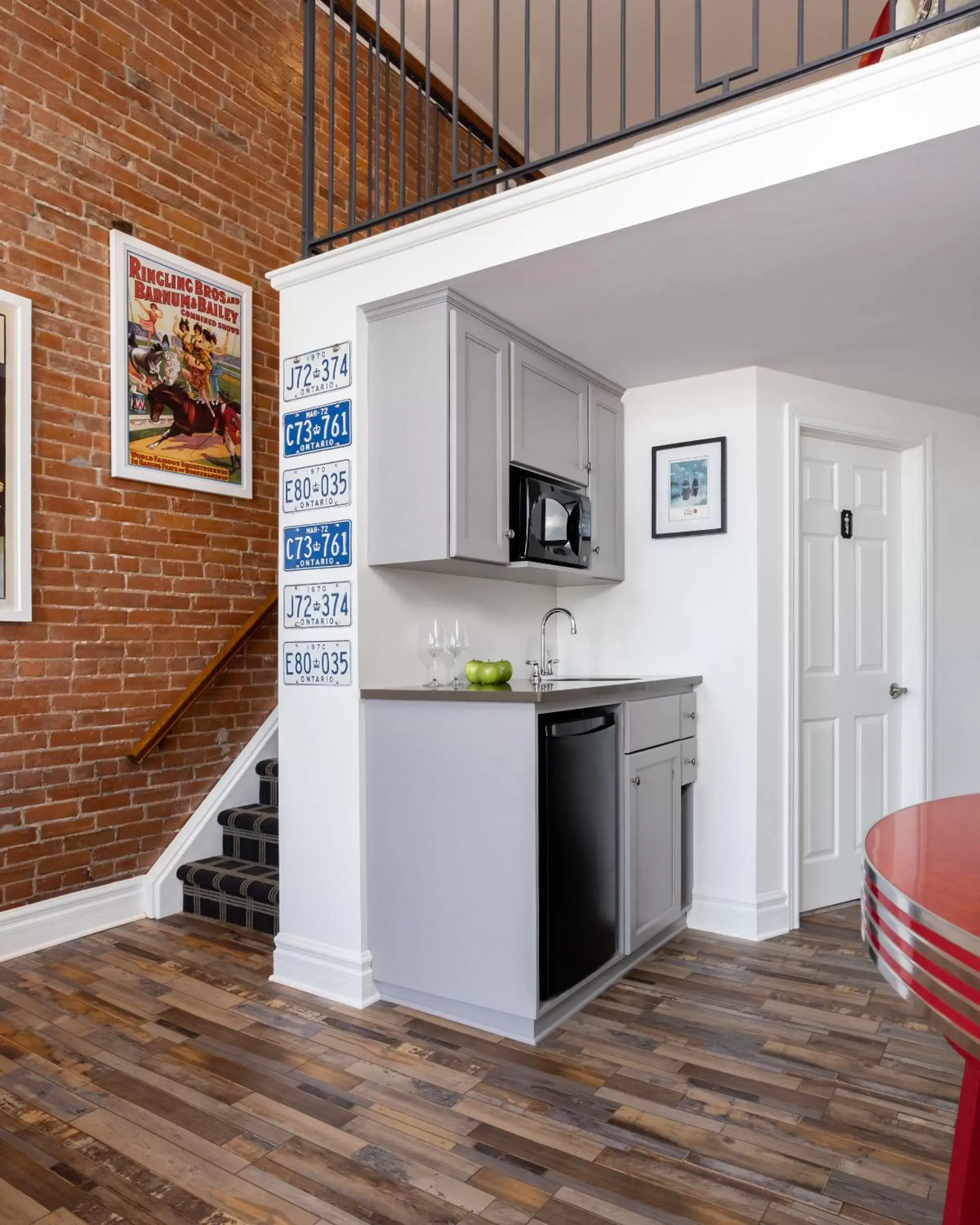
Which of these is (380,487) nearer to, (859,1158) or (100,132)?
(100,132)

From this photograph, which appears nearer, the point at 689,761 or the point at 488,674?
the point at 488,674

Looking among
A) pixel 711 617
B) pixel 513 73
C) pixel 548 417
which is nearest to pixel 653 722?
pixel 711 617

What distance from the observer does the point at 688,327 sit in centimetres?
315

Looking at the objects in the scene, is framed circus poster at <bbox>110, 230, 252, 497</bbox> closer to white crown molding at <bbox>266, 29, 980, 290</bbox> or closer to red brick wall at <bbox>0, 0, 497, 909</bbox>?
red brick wall at <bbox>0, 0, 497, 909</bbox>

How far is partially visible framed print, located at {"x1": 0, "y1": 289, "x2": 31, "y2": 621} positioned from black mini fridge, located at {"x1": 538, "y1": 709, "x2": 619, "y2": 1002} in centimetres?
201

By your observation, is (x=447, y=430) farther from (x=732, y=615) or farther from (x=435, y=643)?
(x=732, y=615)

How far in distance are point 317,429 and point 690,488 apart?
5.24ft

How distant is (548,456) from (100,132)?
2.24 metres

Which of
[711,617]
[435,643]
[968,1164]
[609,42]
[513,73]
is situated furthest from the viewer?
[513,73]

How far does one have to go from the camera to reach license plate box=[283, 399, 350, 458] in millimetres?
2975

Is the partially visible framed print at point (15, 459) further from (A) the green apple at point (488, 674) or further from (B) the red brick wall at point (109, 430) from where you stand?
(A) the green apple at point (488, 674)

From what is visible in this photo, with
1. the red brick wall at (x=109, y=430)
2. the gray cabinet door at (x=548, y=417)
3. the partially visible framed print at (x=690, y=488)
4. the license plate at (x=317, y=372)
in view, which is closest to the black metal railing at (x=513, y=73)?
the red brick wall at (x=109, y=430)

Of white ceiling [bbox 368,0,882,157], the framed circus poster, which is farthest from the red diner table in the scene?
white ceiling [bbox 368,0,882,157]

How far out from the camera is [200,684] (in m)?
3.75
